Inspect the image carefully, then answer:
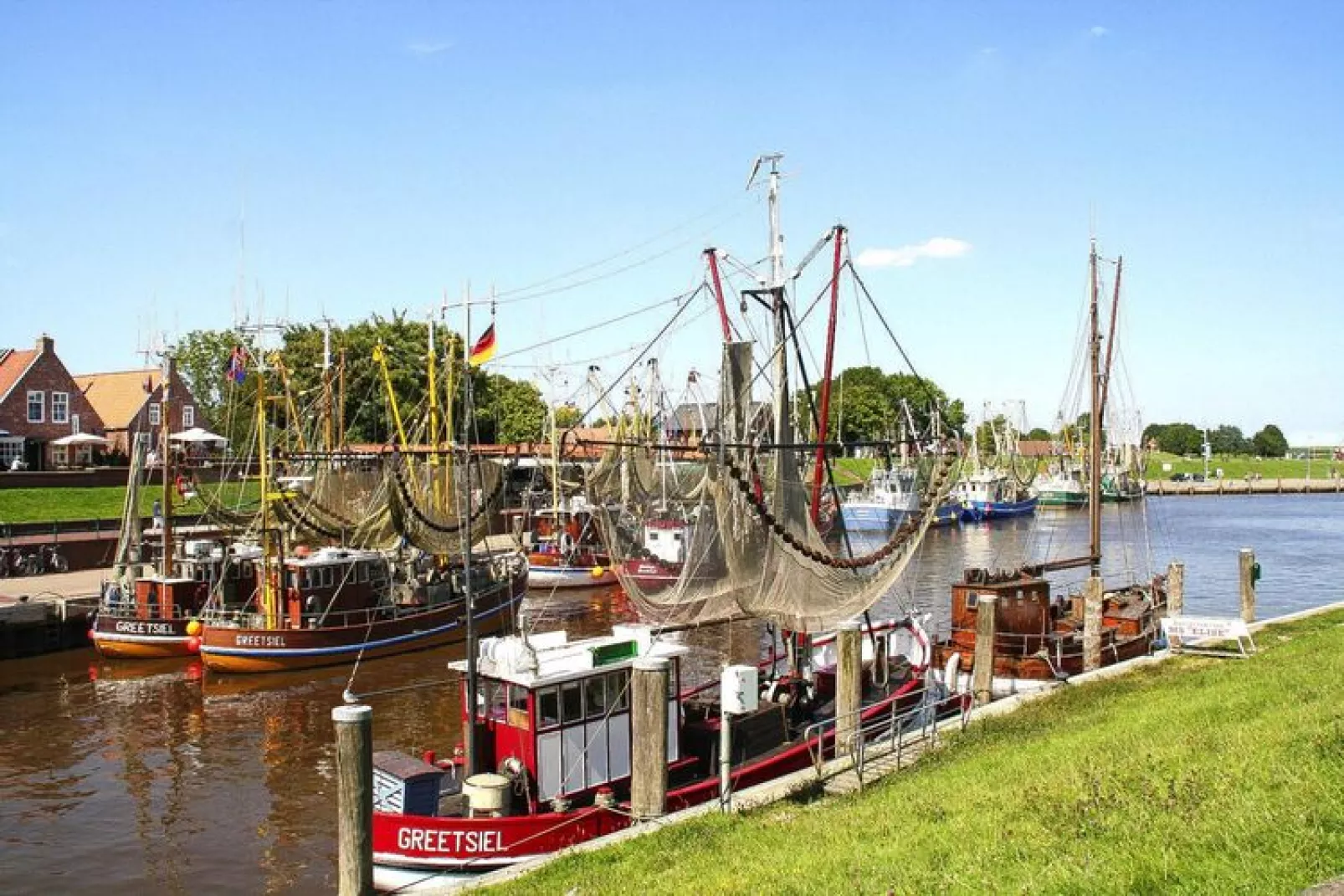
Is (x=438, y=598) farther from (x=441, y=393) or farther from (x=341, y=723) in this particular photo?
(x=441, y=393)

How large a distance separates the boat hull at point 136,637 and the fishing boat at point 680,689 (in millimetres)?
19881

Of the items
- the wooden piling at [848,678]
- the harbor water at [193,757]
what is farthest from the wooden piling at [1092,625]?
the wooden piling at [848,678]

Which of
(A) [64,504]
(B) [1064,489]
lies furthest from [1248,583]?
(B) [1064,489]

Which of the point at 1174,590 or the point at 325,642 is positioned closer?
the point at 1174,590

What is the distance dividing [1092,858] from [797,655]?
1396cm

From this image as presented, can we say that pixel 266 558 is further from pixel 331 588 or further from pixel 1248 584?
pixel 1248 584

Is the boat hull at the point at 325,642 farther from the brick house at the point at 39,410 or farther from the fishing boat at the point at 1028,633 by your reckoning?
the brick house at the point at 39,410

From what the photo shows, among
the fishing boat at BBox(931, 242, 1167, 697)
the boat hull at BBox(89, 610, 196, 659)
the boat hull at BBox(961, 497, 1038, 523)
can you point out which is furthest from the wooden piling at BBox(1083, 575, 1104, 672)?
the boat hull at BBox(961, 497, 1038, 523)

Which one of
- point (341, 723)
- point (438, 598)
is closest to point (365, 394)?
point (438, 598)

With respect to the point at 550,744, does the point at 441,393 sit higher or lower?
higher

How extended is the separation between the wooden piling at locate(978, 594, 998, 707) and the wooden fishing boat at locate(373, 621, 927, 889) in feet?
17.0

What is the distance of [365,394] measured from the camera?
86.9 metres

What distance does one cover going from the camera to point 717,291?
87.9 ft

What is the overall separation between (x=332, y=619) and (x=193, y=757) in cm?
1071
